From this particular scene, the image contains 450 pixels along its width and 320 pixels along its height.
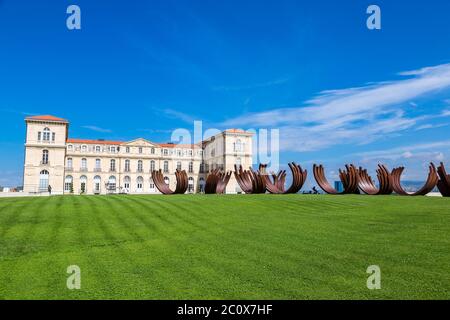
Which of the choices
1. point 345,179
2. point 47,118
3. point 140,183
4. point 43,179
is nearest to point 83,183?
point 43,179

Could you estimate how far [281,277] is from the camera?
6398 mm

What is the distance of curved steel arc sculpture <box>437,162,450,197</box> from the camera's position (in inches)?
843

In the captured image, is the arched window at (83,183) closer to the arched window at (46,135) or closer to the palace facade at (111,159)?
the palace facade at (111,159)

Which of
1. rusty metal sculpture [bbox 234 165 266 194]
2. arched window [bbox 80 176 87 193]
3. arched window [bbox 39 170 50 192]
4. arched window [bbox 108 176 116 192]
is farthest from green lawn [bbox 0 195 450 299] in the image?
arched window [bbox 108 176 116 192]

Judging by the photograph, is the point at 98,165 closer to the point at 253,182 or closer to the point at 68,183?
the point at 68,183

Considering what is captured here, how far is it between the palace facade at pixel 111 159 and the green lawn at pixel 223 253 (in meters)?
49.6

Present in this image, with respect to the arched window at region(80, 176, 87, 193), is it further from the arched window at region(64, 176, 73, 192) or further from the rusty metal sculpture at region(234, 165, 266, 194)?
the rusty metal sculpture at region(234, 165, 266, 194)

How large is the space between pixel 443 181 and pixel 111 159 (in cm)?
5726

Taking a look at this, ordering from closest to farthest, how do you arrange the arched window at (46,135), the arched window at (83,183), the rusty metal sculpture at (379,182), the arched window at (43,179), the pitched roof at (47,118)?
the rusty metal sculpture at (379,182)
the arched window at (43,179)
the pitched roof at (47,118)
the arched window at (46,135)
the arched window at (83,183)

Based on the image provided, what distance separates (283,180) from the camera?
28875 millimetres

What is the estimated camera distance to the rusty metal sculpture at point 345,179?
2488 cm

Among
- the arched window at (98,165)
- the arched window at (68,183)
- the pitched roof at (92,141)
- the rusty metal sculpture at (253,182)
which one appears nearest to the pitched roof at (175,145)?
the pitched roof at (92,141)
